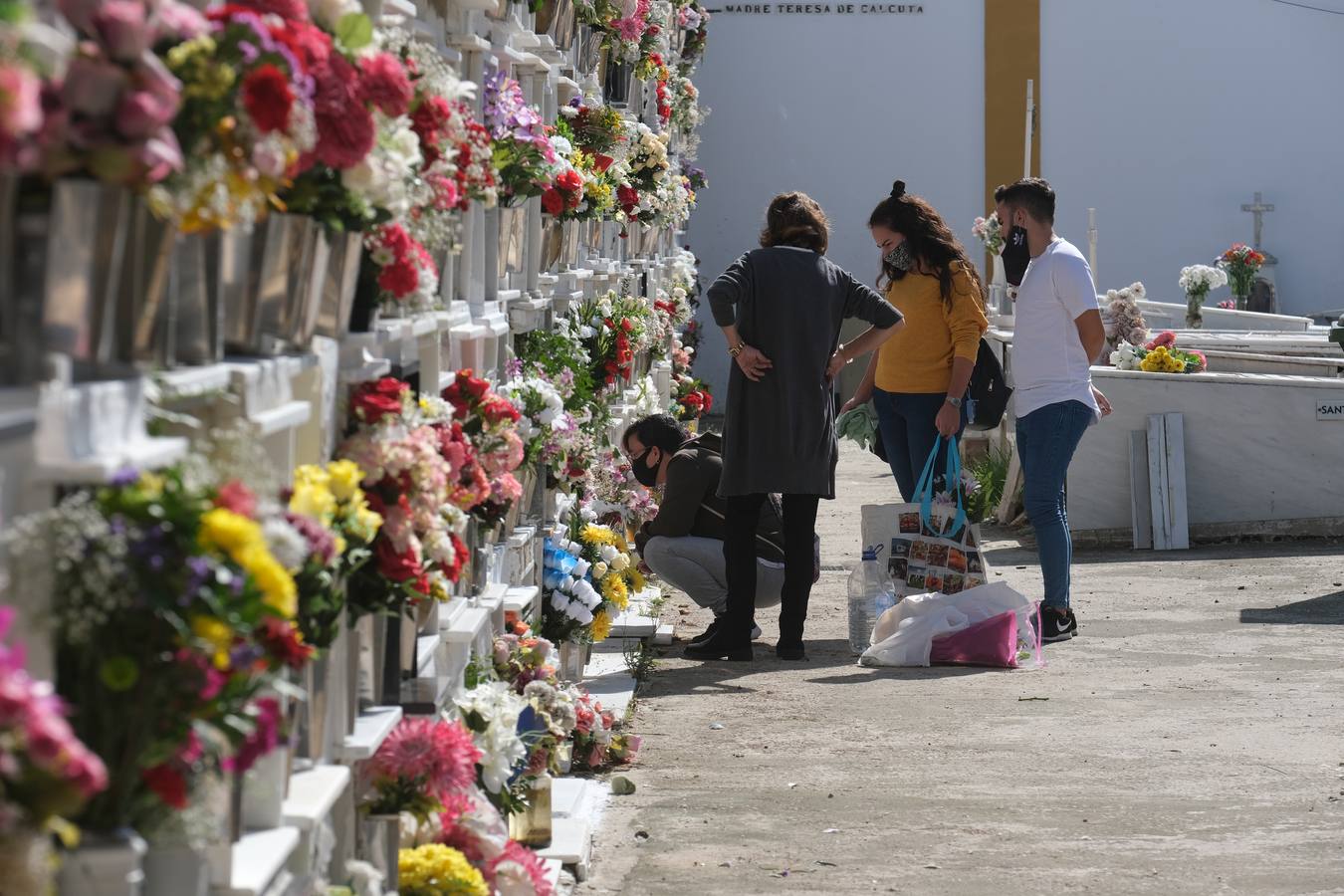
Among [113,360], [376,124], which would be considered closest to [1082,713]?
[376,124]

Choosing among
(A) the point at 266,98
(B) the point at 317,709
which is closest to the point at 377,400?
(B) the point at 317,709

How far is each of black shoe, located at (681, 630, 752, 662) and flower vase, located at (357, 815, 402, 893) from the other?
3817mm

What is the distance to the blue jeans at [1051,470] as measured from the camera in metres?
7.27

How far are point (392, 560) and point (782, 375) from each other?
4.12 metres

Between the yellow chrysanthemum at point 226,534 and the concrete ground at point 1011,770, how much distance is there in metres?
2.59

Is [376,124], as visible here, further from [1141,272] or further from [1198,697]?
[1141,272]

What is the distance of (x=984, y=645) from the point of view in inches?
272

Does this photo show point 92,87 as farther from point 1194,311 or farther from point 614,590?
point 1194,311

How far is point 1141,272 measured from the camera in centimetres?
2317

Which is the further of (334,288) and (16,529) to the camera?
(334,288)

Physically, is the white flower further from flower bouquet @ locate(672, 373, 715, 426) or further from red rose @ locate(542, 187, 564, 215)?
flower bouquet @ locate(672, 373, 715, 426)

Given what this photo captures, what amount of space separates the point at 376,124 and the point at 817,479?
4.46 m

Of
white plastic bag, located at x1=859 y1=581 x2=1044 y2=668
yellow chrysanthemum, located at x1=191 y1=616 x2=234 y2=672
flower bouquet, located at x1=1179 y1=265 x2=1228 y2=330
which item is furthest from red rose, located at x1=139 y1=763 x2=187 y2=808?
flower bouquet, located at x1=1179 y1=265 x2=1228 y2=330

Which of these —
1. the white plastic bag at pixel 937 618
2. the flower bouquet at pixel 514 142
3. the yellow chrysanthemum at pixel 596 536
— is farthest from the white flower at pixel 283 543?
the white plastic bag at pixel 937 618
